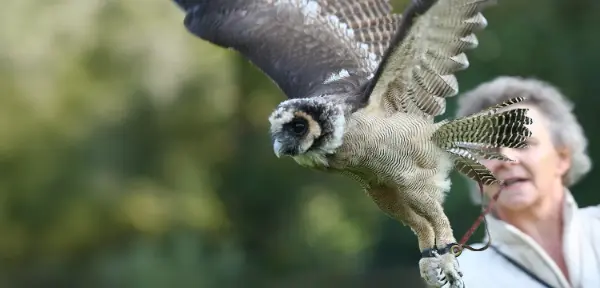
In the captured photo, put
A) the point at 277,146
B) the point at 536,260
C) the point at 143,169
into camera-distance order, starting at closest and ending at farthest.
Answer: the point at 277,146, the point at 536,260, the point at 143,169

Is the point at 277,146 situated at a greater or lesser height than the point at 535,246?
greater

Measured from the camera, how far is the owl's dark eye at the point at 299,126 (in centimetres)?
147

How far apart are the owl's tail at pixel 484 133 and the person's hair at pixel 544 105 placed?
0.27 m

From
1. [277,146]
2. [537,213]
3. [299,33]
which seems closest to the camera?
[277,146]

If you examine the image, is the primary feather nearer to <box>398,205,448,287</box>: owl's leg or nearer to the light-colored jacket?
<box>398,205,448,287</box>: owl's leg

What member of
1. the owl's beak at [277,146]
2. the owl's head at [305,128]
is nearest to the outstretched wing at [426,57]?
the owl's head at [305,128]

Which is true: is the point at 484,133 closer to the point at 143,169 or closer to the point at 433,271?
the point at 433,271

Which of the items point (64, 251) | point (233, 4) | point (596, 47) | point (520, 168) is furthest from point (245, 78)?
point (520, 168)

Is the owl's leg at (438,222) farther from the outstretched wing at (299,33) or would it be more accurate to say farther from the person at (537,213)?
the outstretched wing at (299,33)

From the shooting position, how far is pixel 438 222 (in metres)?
1.70

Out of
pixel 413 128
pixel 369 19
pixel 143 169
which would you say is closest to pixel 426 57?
pixel 413 128

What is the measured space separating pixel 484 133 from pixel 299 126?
0.43m

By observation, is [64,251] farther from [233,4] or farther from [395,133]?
[395,133]

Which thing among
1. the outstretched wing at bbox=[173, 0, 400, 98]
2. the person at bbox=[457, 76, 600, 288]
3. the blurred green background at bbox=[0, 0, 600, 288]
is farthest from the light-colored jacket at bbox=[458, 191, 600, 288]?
the blurred green background at bbox=[0, 0, 600, 288]
